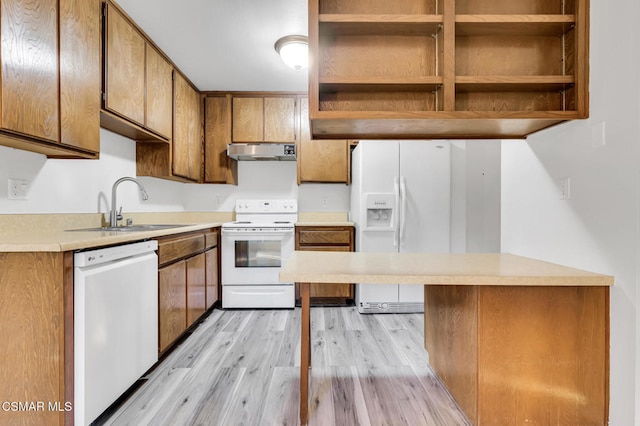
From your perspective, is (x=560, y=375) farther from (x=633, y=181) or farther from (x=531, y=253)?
(x=633, y=181)

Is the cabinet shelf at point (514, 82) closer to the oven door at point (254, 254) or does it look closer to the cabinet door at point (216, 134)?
the oven door at point (254, 254)

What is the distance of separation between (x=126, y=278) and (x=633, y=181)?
2318 millimetres

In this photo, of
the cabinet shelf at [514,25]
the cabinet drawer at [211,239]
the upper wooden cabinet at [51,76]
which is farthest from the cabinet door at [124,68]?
→ the cabinet shelf at [514,25]

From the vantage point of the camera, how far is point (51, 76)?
148 centimetres

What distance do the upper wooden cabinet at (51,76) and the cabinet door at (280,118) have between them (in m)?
1.77

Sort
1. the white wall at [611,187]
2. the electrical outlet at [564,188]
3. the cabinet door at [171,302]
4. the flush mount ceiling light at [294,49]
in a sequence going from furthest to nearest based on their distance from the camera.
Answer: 1. the flush mount ceiling light at [294,49]
2. the cabinet door at [171,302]
3. the electrical outlet at [564,188]
4. the white wall at [611,187]

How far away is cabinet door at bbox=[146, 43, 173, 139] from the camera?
236 centimetres

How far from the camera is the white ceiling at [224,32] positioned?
196cm

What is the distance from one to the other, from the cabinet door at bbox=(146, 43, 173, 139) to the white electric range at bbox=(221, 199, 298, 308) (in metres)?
1.12

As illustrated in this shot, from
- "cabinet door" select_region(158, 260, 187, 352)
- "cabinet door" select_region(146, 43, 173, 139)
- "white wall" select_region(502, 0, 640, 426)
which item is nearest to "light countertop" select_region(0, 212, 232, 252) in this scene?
"cabinet door" select_region(158, 260, 187, 352)

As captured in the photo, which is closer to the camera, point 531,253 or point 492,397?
point 492,397

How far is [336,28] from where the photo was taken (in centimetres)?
138

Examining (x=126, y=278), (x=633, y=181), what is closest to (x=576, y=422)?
(x=633, y=181)

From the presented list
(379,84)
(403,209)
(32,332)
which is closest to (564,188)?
(379,84)
